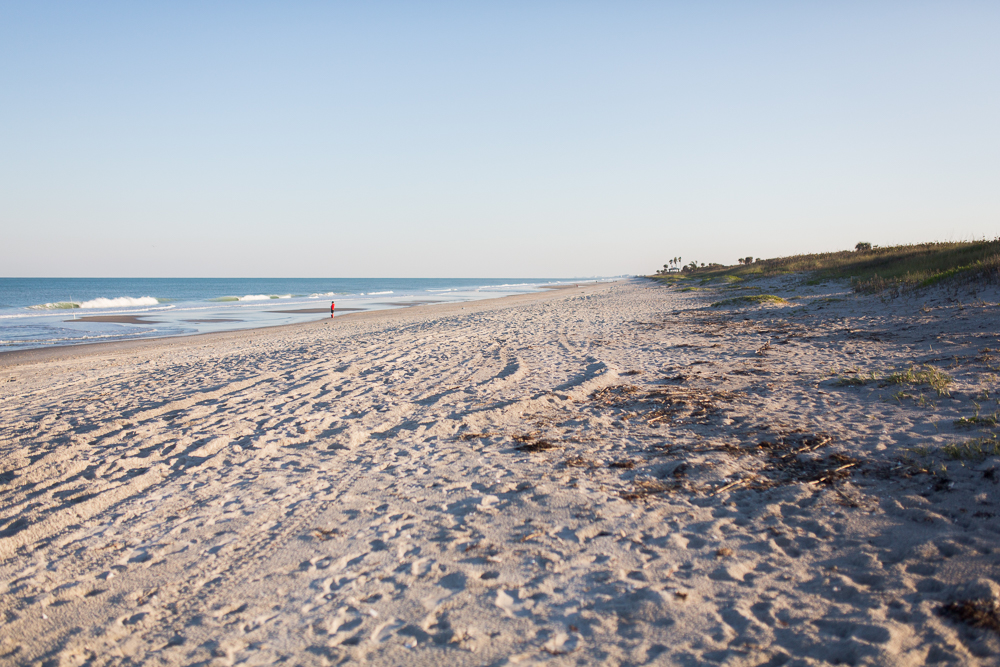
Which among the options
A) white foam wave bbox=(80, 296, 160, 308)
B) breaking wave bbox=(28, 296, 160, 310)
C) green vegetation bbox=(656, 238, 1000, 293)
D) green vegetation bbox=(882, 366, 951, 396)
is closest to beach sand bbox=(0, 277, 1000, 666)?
green vegetation bbox=(882, 366, 951, 396)

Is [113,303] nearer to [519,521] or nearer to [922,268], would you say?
[519,521]

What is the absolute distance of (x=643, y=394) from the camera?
7.34 m

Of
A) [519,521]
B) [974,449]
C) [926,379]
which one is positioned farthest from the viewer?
[926,379]

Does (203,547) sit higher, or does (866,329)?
(866,329)

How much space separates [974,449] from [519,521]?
3852 mm

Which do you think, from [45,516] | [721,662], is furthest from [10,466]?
[721,662]

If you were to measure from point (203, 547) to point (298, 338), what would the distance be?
45.4ft

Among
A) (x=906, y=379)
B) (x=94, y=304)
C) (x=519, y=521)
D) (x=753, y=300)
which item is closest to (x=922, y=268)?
(x=753, y=300)

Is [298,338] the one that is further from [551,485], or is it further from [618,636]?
[618,636]

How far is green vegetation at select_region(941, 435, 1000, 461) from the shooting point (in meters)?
4.26

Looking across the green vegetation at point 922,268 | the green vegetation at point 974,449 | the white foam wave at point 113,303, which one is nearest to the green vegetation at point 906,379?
the green vegetation at point 974,449

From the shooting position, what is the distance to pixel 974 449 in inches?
170

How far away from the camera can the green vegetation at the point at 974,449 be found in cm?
426

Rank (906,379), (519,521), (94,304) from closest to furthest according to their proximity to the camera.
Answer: (519,521) → (906,379) → (94,304)
